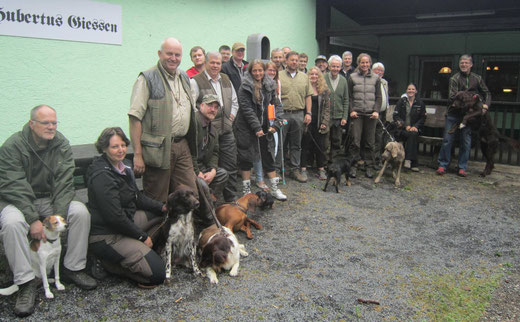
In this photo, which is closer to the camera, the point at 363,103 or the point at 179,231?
the point at 179,231

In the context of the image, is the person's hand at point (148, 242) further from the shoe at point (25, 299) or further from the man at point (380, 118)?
the man at point (380, 118)

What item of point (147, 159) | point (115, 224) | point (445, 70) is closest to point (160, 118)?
point (147, 159)

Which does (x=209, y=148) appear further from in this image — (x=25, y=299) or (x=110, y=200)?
(x=25, y=299)

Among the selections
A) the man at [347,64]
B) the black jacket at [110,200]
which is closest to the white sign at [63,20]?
the black jacket at [110,200]

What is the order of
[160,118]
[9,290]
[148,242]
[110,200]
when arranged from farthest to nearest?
[160,118]
[148,242]
[110,200]
[9,290]

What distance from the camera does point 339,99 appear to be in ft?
24.1

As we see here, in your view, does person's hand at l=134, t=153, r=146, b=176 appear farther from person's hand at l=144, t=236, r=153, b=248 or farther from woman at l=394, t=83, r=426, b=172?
woman at l=394, t=83, r=426, b=172

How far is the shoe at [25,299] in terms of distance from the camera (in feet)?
10.1

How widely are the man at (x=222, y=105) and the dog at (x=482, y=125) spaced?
4.55m

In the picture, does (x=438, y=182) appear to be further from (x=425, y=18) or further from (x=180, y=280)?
(x=425, y=18)

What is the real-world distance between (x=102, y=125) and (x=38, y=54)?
122 cm

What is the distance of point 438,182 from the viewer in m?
7.39

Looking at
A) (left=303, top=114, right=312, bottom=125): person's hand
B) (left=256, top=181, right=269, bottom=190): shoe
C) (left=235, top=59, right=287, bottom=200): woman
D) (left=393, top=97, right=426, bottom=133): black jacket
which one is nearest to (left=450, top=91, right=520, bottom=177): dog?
(left=393, top=97, right=426, bottom=133): black jacket

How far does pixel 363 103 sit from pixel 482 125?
7.74ft
